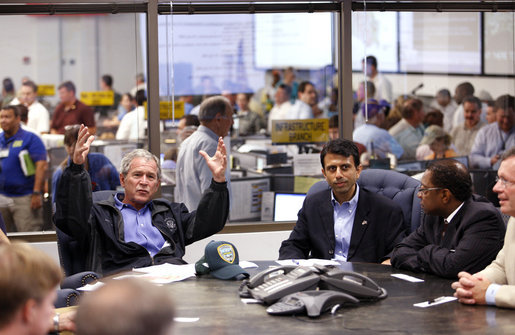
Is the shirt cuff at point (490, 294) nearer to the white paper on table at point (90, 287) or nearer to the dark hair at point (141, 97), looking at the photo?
the white paper on table at point (90, 287)

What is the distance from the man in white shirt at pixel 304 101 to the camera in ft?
26.9

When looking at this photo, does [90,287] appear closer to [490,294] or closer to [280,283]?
[280,283]

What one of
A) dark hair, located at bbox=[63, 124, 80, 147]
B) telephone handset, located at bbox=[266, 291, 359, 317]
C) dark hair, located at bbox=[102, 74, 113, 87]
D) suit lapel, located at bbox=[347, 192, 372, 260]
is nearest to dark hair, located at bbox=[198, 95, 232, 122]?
dark hair, located at bbox=[63, 124, 80, 147]

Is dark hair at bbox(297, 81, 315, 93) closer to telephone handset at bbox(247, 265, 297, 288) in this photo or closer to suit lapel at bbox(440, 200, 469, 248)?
suit lapel at bbox(440, 200, 469, 248)

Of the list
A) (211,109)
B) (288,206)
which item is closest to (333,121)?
(288,206)

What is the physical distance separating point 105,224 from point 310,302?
5.68 feet

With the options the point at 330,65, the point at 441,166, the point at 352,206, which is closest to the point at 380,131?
the point at 330,65

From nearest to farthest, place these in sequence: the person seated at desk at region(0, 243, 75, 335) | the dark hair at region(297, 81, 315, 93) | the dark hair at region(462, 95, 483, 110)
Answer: the person seated at desk at region(0, 243, 75, 335)
the dark hair at region(462, 95, 483, 110)
the dark hair at region(297, 81, 315, 93)

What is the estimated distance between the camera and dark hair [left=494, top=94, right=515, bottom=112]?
756 centimetres

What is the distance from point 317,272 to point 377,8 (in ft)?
13.0

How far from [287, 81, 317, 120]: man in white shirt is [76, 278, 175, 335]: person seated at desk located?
6.29 m

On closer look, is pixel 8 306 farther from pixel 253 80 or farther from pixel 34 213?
pixel 253 80

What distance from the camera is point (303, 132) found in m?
6.55

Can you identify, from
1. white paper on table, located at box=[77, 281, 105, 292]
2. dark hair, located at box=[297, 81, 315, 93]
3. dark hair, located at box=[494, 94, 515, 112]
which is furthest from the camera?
dark hair, located at box=[297, 81, 315, 93]
